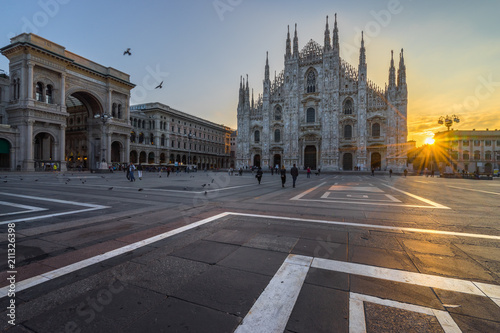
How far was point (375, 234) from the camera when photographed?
14.9ft

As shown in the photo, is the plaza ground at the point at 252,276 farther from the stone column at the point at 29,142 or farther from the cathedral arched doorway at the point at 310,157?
the cathedral arched doorway at the point at 310,157

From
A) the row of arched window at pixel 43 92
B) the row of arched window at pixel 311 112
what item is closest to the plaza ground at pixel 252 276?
the row of arched window at pixel 43 92

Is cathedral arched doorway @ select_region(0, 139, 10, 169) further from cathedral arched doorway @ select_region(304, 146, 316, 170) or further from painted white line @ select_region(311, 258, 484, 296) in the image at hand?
cathedral arched doorway @ select_region(304, 146, 316, 170)

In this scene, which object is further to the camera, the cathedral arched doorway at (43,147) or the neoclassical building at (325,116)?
the neoclassical building at (325,116)

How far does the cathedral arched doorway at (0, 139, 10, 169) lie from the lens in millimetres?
30736

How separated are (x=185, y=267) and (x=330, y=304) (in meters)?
1.78

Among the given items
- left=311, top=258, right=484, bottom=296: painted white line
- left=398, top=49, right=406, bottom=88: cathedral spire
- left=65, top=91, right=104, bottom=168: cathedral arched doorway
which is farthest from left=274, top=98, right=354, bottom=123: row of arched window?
left=311, top=258, right=484, bottom=296: painted white line

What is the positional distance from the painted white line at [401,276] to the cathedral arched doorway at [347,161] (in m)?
44.4

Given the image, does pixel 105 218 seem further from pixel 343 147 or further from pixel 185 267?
pixel 343 147

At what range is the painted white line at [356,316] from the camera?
186 centimetres

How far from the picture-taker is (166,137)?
60906mm

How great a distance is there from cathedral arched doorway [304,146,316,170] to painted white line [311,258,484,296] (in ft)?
145

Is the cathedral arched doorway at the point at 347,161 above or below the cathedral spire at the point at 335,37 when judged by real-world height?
below

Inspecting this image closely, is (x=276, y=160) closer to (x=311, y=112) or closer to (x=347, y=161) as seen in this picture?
(x=311, y=112)
